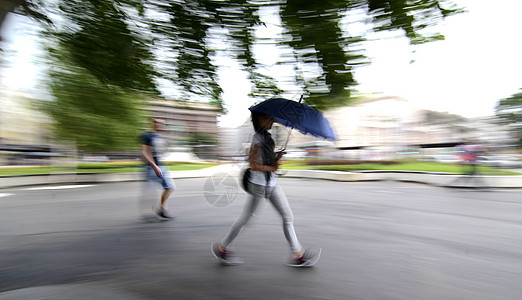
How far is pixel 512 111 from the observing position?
207 feet

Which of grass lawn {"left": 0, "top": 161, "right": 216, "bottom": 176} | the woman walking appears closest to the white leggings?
the woman walking

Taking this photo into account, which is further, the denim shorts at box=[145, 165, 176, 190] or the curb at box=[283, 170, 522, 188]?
the curb at box=[283, 170, 522, 188]

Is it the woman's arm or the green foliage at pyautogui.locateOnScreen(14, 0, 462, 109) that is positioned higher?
the green foliage at pyautogui.locateOnScreen(14, 0, 462, 109)

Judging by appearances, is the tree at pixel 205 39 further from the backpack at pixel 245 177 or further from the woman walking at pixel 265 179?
the backpack at pixel 245 177

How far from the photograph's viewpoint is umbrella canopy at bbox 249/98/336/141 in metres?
3.00

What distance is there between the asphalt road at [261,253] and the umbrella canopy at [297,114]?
1408 mm


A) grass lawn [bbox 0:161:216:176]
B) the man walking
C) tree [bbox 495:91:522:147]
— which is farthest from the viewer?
tree [bbox 495:91:522:147]

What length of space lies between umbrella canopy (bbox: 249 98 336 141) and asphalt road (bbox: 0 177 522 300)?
1.41 metres

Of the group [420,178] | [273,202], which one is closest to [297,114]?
[273,202]

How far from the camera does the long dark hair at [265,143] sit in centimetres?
337

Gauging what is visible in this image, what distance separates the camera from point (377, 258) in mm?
3844

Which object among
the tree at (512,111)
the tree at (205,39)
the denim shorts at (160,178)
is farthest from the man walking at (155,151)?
the tree at (512,111)

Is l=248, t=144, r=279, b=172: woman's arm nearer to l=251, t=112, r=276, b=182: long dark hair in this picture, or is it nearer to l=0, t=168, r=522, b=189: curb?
l=251, t=112, r=276, b=182: long dark hair

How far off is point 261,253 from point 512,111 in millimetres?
75820
